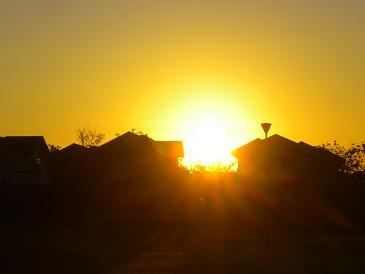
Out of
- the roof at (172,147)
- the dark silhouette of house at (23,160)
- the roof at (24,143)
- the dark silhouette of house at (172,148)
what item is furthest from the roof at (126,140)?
the roof at (24,143)

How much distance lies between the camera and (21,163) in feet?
253

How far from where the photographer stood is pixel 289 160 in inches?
2739

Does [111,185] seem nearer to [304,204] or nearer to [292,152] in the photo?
[304,204]

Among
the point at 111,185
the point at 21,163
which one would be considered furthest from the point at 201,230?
the point at 21,163

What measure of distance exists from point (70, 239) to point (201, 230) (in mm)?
9559

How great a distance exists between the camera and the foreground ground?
21.5m

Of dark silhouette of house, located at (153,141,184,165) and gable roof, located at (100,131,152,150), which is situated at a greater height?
dark silhouette of house, located at (153,141,184,165)

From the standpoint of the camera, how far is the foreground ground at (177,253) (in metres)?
21.5

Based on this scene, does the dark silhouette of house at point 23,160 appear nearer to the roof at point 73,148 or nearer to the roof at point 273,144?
the roof at point 73,148

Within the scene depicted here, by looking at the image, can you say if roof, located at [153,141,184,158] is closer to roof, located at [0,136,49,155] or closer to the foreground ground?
roof, located at [0,136,49,155]

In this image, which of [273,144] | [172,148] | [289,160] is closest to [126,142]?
[273,144]

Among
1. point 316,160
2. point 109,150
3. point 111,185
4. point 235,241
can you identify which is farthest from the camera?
point 316,160

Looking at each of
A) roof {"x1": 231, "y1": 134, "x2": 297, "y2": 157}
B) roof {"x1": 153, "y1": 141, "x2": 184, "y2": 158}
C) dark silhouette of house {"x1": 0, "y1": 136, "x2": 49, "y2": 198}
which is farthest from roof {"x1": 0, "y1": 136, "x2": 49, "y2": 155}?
roof {"x1": 231, "y1": 134, "x2": 297, "y2": 157}

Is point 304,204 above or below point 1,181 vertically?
below
